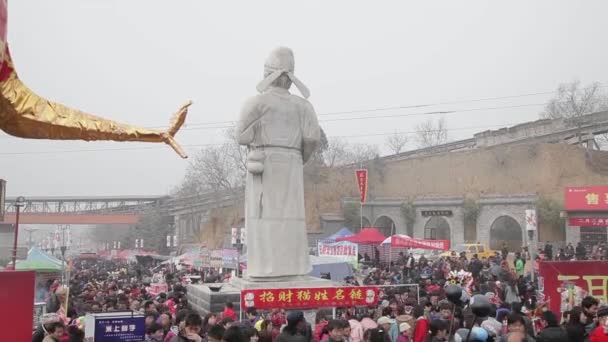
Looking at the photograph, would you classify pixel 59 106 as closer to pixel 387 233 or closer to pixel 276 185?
pixel 276 185

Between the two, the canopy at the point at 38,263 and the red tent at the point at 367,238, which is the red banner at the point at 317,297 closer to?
the canopy at the point at 38,263

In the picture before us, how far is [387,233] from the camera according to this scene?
51.2m

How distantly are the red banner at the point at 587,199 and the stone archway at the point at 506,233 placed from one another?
17.9 ft

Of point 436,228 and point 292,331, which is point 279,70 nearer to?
point 292,331

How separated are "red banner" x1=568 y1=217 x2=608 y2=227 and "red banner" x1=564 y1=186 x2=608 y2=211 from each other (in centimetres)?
78

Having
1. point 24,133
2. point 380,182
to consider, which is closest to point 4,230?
point 24,133

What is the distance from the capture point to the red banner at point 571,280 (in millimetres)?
7344

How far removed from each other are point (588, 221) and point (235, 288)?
96.7 ft

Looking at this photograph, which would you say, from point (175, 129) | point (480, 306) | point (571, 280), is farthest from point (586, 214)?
point (175, 129)

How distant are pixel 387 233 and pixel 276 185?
40.8 metres

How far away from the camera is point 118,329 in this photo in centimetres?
650

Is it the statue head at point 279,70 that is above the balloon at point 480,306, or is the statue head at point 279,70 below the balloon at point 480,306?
above

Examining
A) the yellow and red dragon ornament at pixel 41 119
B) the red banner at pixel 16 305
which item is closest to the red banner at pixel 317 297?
the red banner at pixel 16 305

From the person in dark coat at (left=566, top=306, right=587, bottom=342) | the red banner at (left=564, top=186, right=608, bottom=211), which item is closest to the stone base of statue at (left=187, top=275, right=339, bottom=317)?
the person in dark coat at (left=566, top=306, right=587, bottom=342)
